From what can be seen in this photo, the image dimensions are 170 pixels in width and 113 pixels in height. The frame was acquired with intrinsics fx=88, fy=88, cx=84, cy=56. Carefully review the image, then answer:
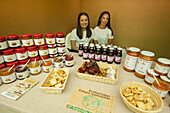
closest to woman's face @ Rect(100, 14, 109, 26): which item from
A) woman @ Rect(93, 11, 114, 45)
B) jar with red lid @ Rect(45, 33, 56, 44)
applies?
woman @ Rect(93, 11, 114, 45)

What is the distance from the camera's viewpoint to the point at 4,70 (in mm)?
711

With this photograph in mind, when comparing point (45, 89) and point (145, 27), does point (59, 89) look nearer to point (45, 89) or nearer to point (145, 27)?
point (45, 89)

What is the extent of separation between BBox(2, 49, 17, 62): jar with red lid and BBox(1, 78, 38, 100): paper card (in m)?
0.22

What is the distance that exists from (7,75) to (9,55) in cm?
17

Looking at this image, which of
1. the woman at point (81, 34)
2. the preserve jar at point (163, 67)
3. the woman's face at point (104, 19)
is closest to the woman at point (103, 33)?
the woman's face at point (104, 19)

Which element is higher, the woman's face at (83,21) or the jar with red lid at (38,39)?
the woman's face at (83,21)

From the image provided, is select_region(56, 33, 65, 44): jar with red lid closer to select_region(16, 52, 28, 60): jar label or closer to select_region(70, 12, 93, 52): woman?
select_region(16, 52, 28, 60): jar label

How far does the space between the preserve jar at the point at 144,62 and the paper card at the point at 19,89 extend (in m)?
0.92

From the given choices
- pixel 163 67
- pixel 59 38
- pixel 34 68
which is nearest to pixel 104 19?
pixel 59 38

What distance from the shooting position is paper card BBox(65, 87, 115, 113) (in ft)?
1.75

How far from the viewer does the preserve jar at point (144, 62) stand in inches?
29.1

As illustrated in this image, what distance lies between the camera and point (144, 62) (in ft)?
2.48

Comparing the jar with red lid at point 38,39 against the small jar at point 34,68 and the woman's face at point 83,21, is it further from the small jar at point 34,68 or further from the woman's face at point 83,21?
the woman's face at point 83,21

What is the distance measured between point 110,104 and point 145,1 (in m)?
2.68
